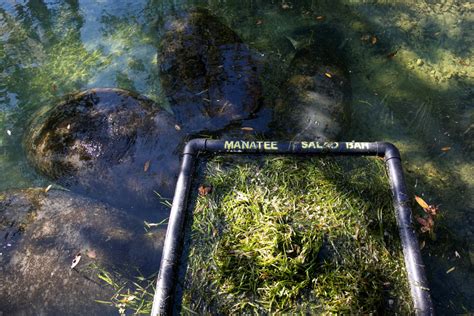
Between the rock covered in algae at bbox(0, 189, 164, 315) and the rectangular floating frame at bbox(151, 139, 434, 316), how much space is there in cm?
53

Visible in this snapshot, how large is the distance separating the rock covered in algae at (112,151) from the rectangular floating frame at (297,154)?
68 cm

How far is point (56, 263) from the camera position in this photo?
10.7ft

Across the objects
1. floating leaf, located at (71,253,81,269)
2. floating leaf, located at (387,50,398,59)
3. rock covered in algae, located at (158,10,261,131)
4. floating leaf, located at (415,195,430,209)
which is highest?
rock covered in algae, located at (158,10,261,131)

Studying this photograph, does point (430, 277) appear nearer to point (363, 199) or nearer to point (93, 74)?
point (363, 199)

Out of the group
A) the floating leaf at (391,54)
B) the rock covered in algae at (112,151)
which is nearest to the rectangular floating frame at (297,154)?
the rock covered in algae at (112,151)

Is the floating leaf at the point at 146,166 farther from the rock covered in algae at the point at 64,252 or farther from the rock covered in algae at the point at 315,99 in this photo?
the rock covered in algae at the point at 315,99

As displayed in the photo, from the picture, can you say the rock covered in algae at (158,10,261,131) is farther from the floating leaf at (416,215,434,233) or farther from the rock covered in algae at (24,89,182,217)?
the floating leaf at (416,215,434,233)

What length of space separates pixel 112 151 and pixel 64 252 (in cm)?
110

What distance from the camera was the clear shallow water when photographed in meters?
3.82

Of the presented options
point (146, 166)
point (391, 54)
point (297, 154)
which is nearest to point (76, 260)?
point (146, 166)

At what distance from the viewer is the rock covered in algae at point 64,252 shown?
3096mm

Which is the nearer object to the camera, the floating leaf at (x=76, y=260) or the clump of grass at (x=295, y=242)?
the clump of grass at (x=295, y=242)

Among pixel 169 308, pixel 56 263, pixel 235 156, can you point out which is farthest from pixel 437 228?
pixel 56 263

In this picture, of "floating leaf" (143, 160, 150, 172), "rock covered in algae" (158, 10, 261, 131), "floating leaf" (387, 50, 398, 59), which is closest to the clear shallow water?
"floating leaf" (387, 50, 398, 59)
